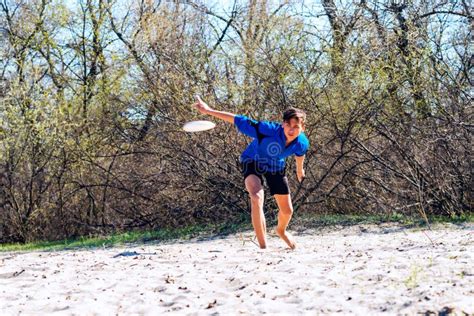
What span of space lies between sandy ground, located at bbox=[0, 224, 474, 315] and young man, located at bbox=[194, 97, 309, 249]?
1.82 ft

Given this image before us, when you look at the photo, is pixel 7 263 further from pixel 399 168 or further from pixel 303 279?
pixel 399 168

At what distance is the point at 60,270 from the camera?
21.1ft

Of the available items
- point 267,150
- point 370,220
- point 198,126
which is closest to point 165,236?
point 198,126

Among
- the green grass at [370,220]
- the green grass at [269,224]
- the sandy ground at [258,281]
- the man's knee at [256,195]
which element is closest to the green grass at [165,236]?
the green grass at [269,224]

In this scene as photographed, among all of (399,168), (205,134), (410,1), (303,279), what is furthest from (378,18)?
(303,279)

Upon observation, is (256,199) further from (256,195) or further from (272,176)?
(272,176)

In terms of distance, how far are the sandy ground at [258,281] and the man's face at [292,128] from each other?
1.27 m

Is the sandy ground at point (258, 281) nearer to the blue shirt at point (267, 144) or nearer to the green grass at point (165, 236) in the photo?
the blue shirt at point (267, 144)

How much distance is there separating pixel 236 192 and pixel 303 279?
6357 millimetres

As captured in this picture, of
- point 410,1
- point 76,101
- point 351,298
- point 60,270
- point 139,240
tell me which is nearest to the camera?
point 351,298

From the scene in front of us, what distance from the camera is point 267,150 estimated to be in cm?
662

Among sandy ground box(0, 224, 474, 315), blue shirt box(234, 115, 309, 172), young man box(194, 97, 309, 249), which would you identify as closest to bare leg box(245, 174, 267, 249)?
young man box(194, 97, 309, 249)

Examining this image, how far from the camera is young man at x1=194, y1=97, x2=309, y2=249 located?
6551 millimetres

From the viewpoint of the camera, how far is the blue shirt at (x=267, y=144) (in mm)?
6566
